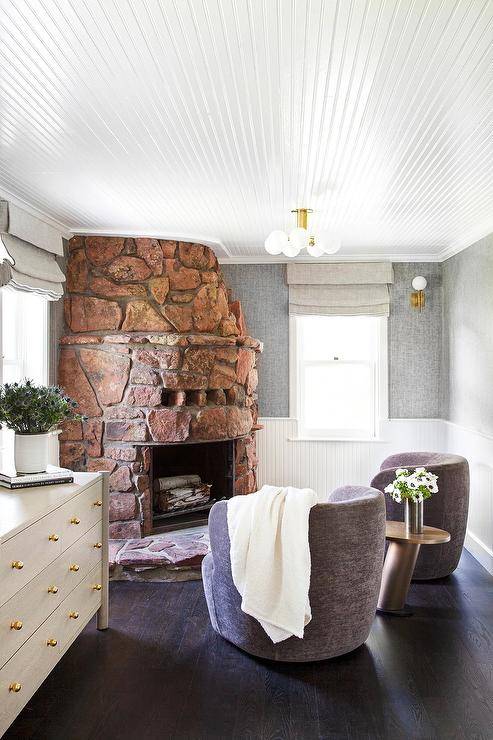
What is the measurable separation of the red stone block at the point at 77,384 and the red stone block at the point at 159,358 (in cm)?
45

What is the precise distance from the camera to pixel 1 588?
86.9 inches

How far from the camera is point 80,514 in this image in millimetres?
3084

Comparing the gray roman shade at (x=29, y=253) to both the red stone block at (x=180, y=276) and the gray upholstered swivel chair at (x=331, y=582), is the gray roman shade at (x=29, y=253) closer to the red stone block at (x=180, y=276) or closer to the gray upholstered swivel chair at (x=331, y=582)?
the red stone block at (x=180, y=276)

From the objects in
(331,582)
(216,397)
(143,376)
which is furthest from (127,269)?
(331,582)

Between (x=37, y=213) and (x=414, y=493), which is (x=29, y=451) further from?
(x=414, y=493)

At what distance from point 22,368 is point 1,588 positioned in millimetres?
2539

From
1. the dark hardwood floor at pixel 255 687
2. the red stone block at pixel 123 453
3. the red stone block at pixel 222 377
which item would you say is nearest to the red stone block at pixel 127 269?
the red stone block at pixel 222 377

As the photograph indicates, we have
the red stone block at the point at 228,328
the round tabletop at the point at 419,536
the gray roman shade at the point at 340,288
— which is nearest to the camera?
the round tabletop at the point at 419,536

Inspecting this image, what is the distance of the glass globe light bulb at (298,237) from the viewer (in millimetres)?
3789

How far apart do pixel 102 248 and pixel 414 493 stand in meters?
3.01

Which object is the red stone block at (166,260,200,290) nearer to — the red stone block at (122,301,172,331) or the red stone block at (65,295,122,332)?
the red stone block at (122,301,172,331)

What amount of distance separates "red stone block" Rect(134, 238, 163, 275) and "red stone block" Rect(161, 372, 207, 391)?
84cm

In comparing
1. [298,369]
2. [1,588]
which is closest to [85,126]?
[1,588]

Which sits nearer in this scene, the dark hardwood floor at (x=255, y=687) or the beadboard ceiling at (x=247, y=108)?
the beadboard ceiling at (x=247, y=108)
